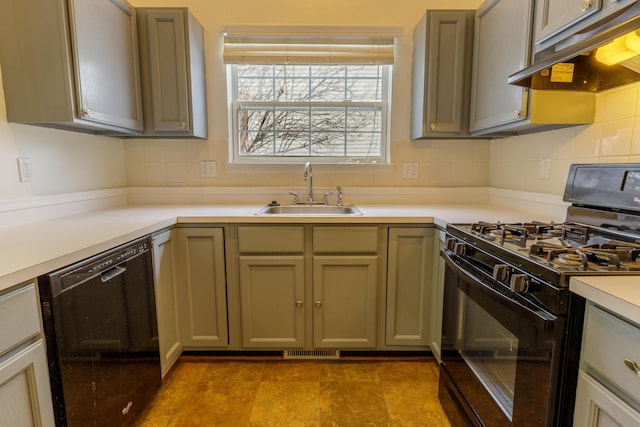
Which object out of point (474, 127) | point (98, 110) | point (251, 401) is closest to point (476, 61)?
point (474, 127)

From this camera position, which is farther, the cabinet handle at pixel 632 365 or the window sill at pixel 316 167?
the window sill at pixel 316 167

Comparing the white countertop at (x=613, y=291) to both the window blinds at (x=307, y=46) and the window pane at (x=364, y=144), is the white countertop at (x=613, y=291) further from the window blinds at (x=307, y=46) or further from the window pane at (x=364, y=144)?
the window blinds at (x=307, y=46)

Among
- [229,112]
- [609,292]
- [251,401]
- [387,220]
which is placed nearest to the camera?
[609,292]

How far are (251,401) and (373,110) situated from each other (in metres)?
2.04

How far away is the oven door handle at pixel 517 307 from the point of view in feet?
2.90

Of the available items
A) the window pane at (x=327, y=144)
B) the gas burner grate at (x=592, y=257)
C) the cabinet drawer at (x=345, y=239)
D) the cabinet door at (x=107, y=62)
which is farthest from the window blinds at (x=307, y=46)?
the gas burner grate at (x=592, y=257)

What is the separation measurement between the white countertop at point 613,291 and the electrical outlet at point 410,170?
168 centimetres

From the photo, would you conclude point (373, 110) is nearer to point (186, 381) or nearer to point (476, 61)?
point (476, 61)

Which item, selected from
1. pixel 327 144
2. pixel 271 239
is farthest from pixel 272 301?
Answer: pixel 327 144

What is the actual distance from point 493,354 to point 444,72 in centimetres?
167

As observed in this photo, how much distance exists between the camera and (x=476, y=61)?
6.66ft

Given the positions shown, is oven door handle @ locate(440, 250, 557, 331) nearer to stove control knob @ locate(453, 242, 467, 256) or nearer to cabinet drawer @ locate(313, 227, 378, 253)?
stove control knob @ locate(453, 242, 467, 256)

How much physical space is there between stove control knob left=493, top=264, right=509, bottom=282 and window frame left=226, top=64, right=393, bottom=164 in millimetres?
1527

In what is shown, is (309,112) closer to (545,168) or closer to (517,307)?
(545,168)
